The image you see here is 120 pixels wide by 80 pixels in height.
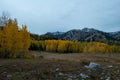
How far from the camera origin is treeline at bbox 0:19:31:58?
4916 cm

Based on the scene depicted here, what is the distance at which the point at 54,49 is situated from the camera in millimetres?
147250

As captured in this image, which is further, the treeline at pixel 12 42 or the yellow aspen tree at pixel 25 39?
the yellow aspen tree at pixel 25 39

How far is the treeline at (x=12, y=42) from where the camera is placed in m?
49.2

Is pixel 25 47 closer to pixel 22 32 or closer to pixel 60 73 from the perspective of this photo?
pixel 22 32

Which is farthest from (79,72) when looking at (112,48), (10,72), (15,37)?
(112,48)

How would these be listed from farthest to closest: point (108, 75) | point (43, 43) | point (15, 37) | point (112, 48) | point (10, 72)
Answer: point (112, 48), point (43, 43), point (15, 37), point (10, 72), point (108, 75)

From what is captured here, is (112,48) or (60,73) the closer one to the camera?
(60,73)

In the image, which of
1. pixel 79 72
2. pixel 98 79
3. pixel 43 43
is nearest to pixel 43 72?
pixel 79 72

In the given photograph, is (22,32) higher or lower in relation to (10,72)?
higher

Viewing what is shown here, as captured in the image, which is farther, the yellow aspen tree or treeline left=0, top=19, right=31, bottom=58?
the yellow aspen tree

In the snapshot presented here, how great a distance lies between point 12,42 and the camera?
50.1 metres

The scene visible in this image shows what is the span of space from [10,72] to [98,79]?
216 inches

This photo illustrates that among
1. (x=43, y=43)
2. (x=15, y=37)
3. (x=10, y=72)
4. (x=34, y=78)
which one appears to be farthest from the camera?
(x=43, y=43)

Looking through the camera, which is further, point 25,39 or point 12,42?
point 25,39
